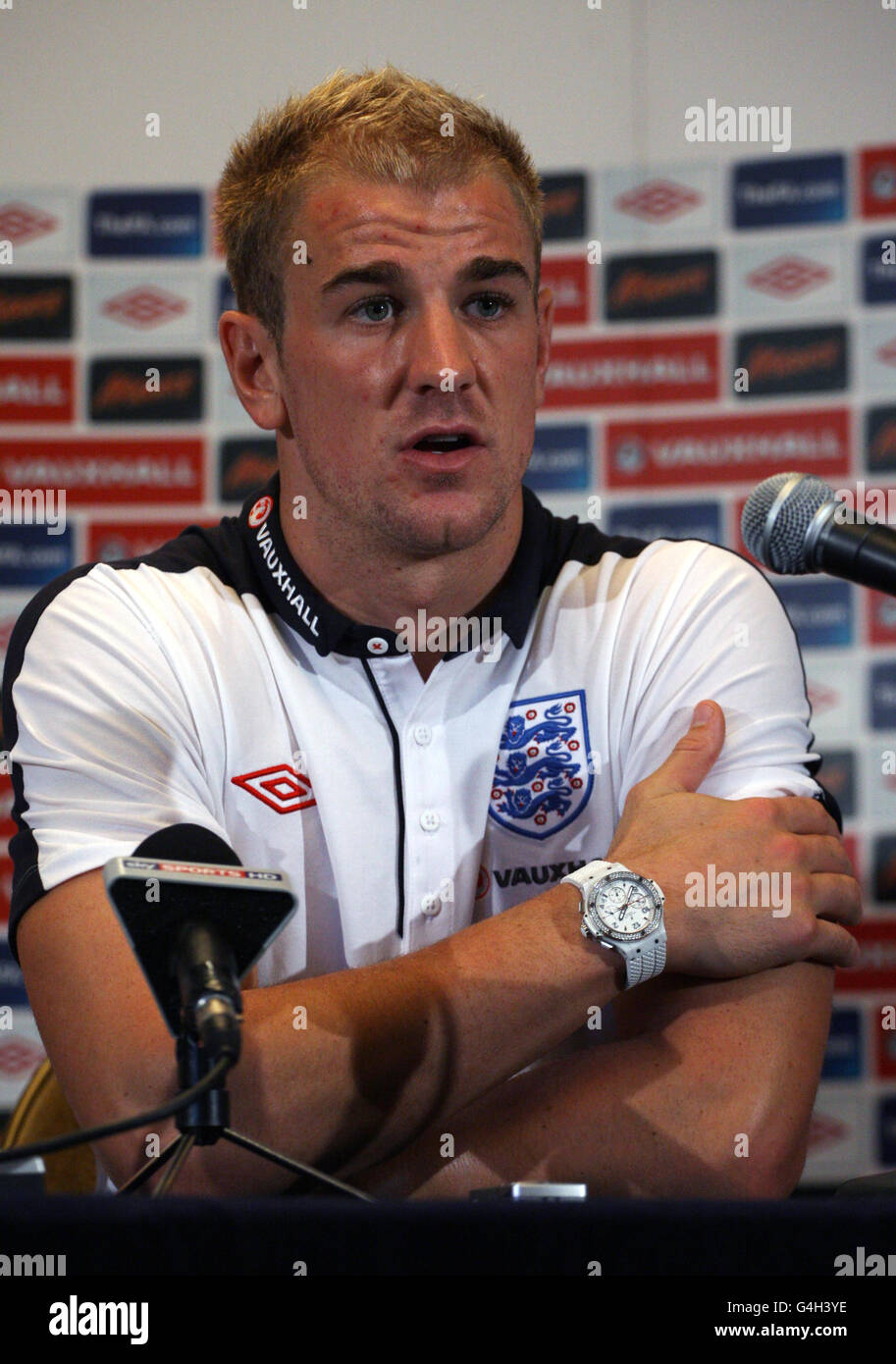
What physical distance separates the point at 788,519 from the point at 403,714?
699mm

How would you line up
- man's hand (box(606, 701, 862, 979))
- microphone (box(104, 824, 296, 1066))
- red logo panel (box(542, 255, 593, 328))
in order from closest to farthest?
microphone (box(104, 824, 296, 1066)), man's hand (box(606, 701, 862, 979)), red logo panel (box(542, 255, 593, 328))

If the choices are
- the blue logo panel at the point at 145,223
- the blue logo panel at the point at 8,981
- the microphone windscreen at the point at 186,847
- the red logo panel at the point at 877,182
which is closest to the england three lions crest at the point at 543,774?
the microphone windscreen at the point at 186,847

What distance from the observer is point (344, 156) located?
1.80 m

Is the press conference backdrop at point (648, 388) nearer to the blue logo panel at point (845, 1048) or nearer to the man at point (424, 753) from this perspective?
the blue logo panel at point (845, 1048)

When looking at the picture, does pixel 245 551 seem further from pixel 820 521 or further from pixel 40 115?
pixel 40 115

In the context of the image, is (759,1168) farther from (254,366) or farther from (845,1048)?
(845,1048)

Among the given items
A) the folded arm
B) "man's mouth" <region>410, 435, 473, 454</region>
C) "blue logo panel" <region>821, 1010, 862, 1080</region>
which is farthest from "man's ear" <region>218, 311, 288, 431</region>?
"blue logo panel" <region>821, 1010, 862, 1080</region>

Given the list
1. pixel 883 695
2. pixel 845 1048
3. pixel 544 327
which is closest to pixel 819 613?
pixel 883 695

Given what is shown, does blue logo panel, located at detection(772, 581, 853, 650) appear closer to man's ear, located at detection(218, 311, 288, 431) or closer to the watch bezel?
man's ear, located at detection(218, 311, 288, 431)

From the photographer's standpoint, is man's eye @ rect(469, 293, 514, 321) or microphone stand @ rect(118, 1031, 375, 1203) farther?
man's eye @ rect(469, 293, 514, 321)

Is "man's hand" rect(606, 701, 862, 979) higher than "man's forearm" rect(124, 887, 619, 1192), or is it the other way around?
"man's hand" rect(606, 701, 862, 979)

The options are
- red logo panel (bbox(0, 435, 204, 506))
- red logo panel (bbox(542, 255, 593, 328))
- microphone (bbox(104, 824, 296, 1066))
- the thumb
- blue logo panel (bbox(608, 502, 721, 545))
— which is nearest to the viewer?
microphone (bbox(104, 824, 296, 1066))

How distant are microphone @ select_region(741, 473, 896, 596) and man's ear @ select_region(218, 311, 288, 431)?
0.88 m

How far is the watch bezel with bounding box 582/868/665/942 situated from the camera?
141cm
